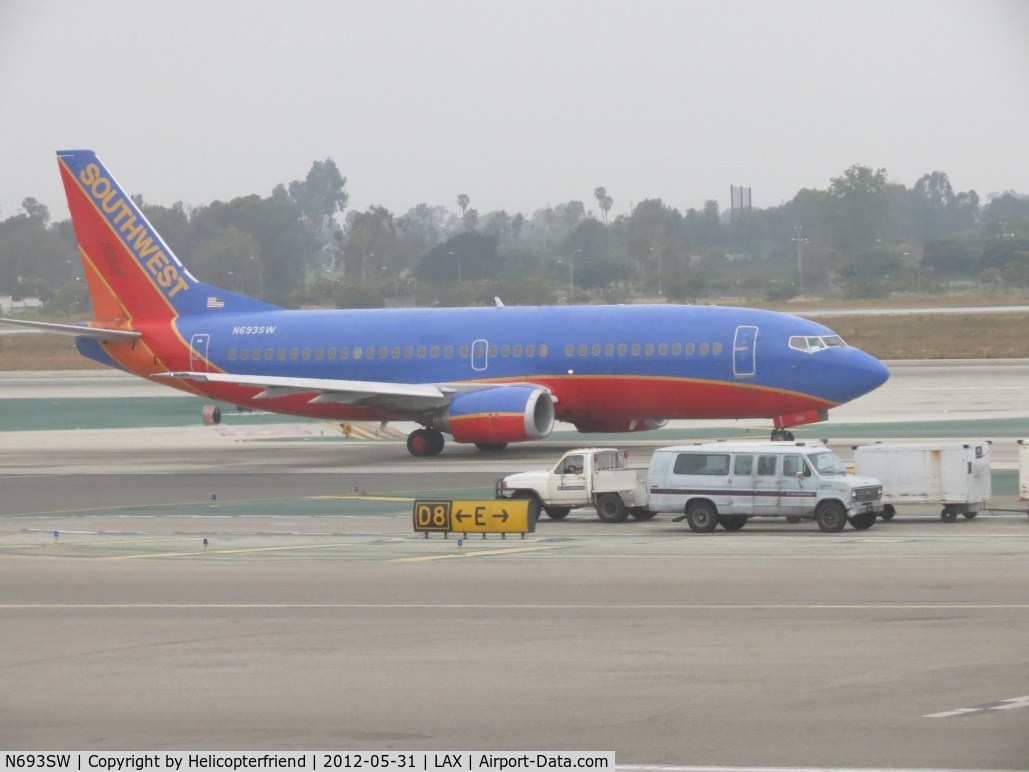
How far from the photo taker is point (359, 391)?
49469mm

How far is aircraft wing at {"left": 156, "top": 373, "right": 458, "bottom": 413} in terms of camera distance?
162ft

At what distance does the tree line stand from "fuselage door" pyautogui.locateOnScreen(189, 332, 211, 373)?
49.7 meters

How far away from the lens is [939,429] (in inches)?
2048

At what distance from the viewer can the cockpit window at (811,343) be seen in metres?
47.6

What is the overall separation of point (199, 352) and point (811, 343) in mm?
20737

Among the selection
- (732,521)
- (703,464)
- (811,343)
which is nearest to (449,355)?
(811,343)

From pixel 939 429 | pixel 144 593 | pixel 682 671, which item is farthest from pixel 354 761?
pixel 939 429

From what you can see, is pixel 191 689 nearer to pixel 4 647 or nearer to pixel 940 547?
pixel 4 647

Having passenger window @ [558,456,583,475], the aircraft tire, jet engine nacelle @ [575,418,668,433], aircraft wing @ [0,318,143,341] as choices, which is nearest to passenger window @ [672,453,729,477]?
the aircraft tire

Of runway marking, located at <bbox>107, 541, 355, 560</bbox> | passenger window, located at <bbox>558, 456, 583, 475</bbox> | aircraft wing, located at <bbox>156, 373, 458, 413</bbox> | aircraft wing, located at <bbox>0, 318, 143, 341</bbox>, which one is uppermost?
aircraft wing, located at <bbox>0, 318, 143, 341</bbox>

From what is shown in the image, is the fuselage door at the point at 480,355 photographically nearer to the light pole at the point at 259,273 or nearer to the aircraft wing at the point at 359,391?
the aircraft wing at the point at 359,391

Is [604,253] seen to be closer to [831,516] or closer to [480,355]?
[480,355]

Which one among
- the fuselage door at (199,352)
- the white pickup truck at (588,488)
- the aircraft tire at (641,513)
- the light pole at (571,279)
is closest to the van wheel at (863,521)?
the aircraft tire at (641,513)

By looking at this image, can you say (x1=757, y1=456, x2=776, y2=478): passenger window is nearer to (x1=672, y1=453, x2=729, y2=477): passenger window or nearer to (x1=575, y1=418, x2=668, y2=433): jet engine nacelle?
(x1=672, y1=453, x2=729, y2=477): passenger window
